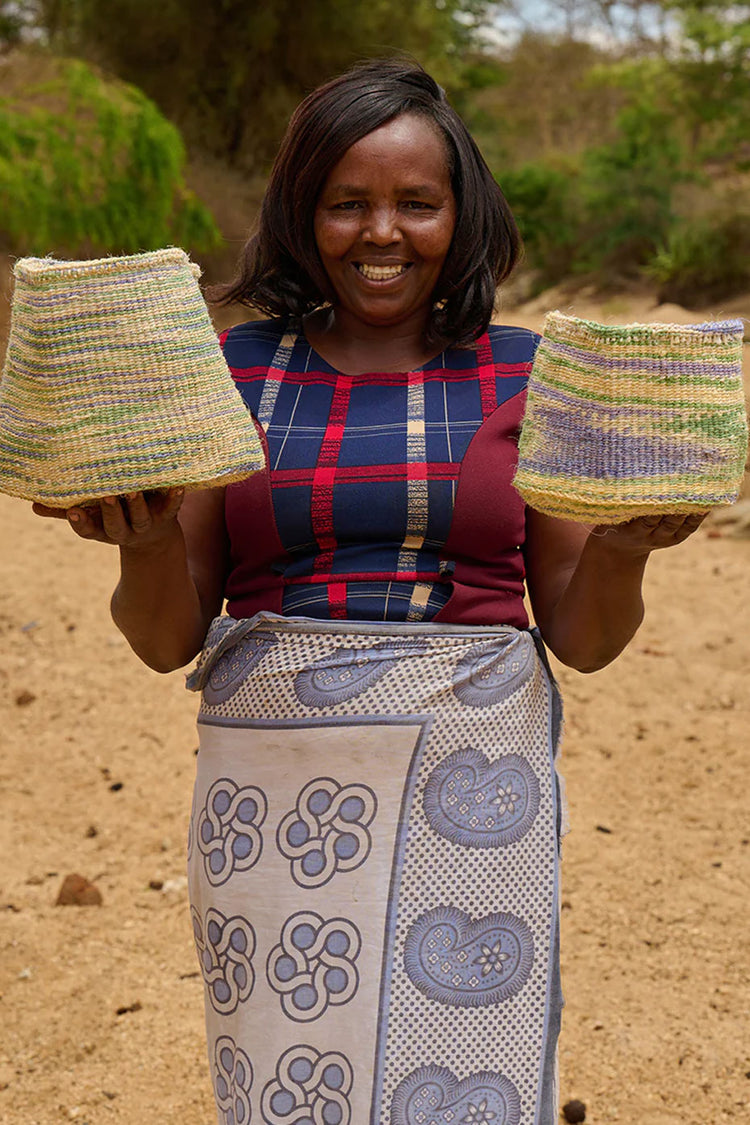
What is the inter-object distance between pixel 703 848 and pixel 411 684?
211 centimetres

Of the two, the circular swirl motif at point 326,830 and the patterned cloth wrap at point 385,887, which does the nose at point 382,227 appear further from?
the circular swirl motif at point 326,830

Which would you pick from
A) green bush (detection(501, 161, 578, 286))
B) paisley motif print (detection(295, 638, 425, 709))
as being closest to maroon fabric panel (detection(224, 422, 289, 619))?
paisley motif print (detection(295, 638, 425, 709))

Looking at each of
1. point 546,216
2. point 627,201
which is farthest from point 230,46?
point 627,201

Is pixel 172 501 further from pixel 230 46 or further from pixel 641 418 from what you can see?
pixel 230 46

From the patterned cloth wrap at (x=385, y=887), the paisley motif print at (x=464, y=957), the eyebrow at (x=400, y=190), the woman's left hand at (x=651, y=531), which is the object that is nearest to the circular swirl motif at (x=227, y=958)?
the patterned cloth wrap at (x=385, y=887)

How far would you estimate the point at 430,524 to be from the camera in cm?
137

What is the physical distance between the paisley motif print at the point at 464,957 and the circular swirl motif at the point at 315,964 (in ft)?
0.21

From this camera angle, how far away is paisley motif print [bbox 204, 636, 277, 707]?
140 cm

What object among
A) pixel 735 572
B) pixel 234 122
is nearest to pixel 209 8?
pixel 234 122

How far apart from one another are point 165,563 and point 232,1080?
60 cm

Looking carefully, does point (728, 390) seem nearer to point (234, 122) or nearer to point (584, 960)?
point (584, 960)

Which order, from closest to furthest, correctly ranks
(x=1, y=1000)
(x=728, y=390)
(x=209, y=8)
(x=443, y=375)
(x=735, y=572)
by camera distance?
1. (x=728, y=390)
2. (x=443, y=375)
3. (x=1, y=1000)
4. (x=735, y=572)
5. (x=209, y=8)

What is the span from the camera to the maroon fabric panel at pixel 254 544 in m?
1.39

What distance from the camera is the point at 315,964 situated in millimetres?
1335
